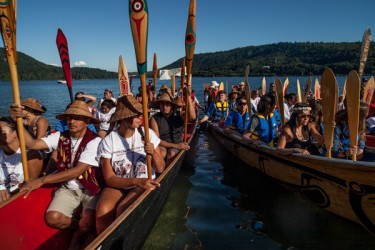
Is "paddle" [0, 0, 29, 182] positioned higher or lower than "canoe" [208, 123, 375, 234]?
higher

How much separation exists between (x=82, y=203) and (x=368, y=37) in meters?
5.56

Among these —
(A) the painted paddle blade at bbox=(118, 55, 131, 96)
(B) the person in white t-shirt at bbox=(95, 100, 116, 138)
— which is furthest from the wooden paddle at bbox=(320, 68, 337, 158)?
(A) the painted paddle blade at bbox=(118, 55, 131, 96)

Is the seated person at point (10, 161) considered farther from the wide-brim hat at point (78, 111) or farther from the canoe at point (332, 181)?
the canoe at point (332, 181)

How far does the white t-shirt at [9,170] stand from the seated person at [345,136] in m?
4.22

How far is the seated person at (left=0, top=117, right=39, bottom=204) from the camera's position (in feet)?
11.1

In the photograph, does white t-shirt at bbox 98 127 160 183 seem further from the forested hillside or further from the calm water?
the forested hillside

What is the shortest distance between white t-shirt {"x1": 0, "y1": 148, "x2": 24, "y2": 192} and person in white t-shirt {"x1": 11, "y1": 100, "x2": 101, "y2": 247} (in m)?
0.33

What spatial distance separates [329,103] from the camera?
405 centimetres

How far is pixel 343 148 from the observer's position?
174 inches

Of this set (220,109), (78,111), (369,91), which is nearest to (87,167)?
(78,111)

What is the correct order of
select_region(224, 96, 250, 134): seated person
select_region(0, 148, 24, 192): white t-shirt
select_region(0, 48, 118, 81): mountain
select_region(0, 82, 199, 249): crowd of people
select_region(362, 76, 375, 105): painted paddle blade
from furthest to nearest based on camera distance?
1. select_region(0, 48, 118, 81): mountain
2. select_region(224, 96, 250, 134): seated person
3. select_region(362, 76, 375, 105): painted paddle blade
4. select_region(0, 148, 24, 192): white t-shirt
5. select_region(0, 82, 199, 249): crowd of people

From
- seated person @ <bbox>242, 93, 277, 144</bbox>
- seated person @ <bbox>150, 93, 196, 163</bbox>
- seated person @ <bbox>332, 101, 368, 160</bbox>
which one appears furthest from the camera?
seated person @ <bbox>150, 93, 196, 163</bbox>

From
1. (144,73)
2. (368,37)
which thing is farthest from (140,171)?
(368,37)

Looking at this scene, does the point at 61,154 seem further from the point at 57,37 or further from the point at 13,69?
the point at 57,37
